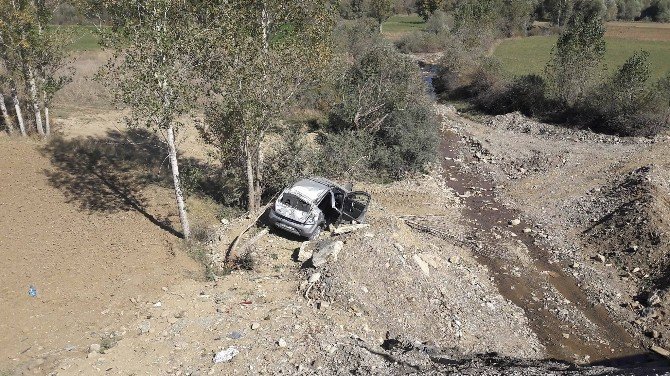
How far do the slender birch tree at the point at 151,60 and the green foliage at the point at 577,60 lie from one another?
3080 cm

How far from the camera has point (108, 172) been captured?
21.2 metres

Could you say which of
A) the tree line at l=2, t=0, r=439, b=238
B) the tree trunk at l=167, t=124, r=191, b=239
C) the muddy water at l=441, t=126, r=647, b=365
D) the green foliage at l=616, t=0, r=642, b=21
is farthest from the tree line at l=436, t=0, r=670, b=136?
the green foliage at l=616, t=0, r=642, b=21

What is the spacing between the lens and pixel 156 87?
14203 mm

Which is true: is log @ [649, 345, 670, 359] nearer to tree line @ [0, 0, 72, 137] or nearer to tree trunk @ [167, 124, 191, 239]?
tree trunk @ [167, 124, 191, 239]

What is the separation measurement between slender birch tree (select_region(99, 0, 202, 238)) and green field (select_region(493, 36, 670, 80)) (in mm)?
39684

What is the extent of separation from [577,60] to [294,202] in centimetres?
2904

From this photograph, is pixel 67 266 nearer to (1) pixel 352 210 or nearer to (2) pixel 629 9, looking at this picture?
(1) pixel 352 210

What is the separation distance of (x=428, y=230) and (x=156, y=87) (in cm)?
1183

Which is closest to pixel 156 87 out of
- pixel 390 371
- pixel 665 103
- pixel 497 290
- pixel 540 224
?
pixel 390 371

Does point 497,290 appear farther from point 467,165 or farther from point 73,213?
point 73,213

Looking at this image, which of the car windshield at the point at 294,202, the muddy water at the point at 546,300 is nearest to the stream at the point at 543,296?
the muddy water at the point at 546,300

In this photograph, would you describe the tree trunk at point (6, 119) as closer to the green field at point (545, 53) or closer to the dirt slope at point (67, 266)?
the dirt slope at point (67, 266)

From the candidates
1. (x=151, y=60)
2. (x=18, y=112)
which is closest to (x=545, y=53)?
(x=18, y=112)

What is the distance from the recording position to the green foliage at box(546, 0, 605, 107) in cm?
3509
